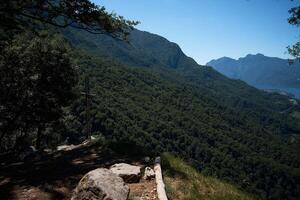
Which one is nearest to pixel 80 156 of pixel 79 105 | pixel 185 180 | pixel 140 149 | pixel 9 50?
pixel 140 149

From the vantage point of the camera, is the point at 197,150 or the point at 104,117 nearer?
the point at 104,117

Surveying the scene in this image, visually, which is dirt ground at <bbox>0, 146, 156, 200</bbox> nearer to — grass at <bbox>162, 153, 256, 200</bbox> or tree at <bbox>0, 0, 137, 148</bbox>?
grass at <bbox>162, 153, 256, 200</bbox>

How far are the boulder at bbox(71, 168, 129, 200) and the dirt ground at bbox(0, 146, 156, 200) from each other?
31.8 inches

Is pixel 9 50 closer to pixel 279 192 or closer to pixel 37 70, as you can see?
pixel 37 70

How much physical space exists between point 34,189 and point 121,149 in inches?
153

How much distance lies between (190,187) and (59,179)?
13.3 ft

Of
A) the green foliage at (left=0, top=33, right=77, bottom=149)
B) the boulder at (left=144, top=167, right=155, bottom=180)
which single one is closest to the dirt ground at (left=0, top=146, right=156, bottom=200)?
the boulder at (left=144, top=167, right=155, bottom=180)

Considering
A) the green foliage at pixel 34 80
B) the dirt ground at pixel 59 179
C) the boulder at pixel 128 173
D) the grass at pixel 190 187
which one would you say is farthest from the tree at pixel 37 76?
the grass at pixel 190 187

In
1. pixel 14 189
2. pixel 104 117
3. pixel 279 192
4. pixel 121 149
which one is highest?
pixel 121 149

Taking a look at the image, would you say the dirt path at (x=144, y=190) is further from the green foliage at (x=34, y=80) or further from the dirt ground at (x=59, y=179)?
the green foliage at (x=34, y=80)

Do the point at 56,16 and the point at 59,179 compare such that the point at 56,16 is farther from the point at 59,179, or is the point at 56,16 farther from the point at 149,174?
the point at 149,174

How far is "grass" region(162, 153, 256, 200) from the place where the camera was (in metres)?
7.29

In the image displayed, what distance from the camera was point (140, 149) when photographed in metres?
11.4

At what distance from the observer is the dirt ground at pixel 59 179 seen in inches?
305
